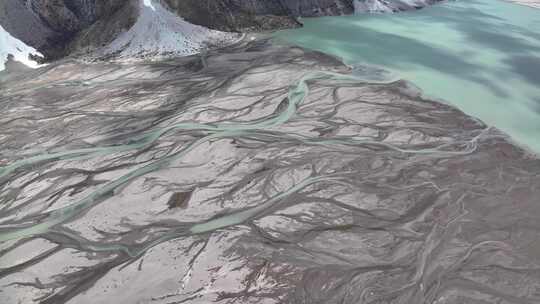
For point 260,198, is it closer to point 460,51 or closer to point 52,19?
point 460,51

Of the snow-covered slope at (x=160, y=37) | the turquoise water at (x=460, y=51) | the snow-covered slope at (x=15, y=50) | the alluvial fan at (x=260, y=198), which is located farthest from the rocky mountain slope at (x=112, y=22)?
the alluvial fan at (x=260, y=198)

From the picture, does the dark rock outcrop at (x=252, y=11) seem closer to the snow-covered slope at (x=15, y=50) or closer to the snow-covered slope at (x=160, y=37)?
the snow-covered slope at (x=160, y=37)

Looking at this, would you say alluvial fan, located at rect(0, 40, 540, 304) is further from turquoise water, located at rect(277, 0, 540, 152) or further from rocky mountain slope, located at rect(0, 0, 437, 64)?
rocky mountain slope, located at rect(0, 0, 437, 64)

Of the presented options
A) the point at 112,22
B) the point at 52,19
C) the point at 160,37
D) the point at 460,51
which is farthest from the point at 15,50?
the point at 460,51

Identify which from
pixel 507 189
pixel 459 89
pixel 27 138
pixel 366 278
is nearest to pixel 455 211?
pixel 507 189

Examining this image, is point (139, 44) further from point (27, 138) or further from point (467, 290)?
point (467, 290)
